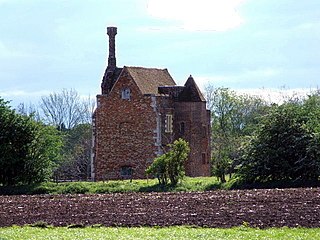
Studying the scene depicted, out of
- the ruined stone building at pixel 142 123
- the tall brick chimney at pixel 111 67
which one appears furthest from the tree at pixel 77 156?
the ruined stone building at pixel 142 123

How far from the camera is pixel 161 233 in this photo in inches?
679

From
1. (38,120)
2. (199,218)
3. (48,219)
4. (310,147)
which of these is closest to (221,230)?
(199,218)

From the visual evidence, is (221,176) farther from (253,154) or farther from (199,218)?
(199,218)

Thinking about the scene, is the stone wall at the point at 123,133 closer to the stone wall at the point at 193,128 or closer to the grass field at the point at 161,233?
the stone wall at the point at 193,128

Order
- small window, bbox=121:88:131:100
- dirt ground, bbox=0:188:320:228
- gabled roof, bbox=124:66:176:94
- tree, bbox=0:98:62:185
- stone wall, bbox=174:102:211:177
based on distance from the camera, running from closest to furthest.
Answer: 1. dirt ground, bbox=0:188:320:228
2. tree, bbox=0:98:62:185
3. small window, bbox=121:88:131:100
4. gabled roof, bbox=124:66:176:94
5. stone wall, bbox=174:102:211:177

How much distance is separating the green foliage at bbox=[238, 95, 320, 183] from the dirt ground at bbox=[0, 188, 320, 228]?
9646 mm

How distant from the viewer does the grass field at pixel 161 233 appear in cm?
1642

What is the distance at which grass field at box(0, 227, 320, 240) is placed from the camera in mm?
16422

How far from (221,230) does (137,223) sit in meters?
2.80

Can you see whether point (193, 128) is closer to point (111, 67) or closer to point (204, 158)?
point (204, 158)

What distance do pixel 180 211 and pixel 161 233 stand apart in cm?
449

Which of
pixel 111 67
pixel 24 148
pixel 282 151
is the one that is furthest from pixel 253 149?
pixel 111 67

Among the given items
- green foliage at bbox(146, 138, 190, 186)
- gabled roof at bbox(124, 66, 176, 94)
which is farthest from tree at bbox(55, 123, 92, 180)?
green foliage at bbox(146, 138, 190, 186)

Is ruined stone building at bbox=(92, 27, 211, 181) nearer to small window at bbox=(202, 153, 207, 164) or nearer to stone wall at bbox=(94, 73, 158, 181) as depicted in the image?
stone wall at bbox=(94, 73, 158, 181)
